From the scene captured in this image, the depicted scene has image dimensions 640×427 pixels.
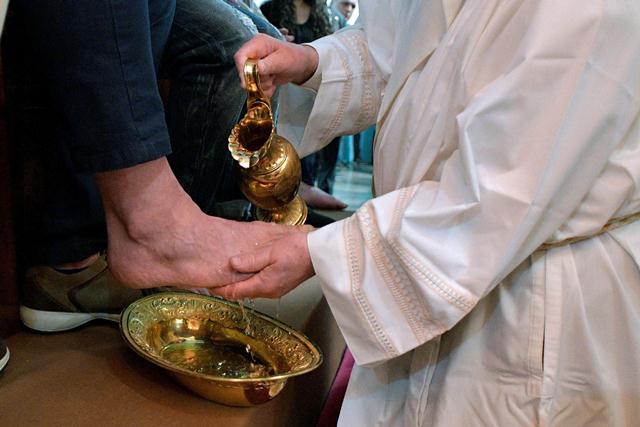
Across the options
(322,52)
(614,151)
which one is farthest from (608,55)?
(322,52)

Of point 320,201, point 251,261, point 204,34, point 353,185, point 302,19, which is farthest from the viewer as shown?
point 353,185

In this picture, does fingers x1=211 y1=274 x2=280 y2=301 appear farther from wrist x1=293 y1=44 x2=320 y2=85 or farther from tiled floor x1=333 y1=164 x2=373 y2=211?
tiled floor x1=333 y1=164 x2=373 y2=211

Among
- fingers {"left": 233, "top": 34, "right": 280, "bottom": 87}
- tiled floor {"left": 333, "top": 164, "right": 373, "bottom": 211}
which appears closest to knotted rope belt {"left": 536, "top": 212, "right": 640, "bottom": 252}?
fingers {"left": 233, "top": 34, "right": 280, "bottom": 87}

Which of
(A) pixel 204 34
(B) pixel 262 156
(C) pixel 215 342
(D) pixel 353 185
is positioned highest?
(A) pixel 204 34

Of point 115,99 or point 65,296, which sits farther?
point 65,296

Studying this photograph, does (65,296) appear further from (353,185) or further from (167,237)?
(353,185)

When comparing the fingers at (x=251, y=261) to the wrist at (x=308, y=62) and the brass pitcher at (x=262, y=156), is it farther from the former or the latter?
the wrist at (x=308, y=62)

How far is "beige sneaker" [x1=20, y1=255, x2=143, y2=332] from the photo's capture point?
Result: 0.84 m

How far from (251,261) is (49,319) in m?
0.34

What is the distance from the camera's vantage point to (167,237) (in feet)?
2.38

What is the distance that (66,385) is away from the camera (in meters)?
0.72

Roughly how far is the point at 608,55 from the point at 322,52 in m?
0.47

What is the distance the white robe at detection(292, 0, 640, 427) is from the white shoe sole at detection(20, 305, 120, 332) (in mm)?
411

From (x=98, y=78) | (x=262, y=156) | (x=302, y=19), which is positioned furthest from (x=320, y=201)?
(x=98, y=78)
